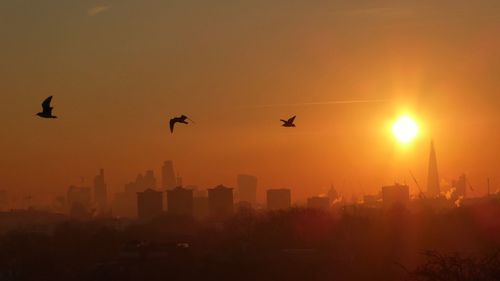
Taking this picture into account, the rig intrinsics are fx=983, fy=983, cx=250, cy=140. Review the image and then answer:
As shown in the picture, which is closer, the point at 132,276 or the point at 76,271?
the point at 132,276

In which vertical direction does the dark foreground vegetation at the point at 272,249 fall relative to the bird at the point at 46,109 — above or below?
below

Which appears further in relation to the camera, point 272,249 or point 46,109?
point 272,249

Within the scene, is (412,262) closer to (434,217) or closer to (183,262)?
(183,262)

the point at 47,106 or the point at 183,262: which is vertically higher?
the point at 47,106

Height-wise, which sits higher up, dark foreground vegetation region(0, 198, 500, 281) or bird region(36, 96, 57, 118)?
bird region(36, 96, 57, 118)

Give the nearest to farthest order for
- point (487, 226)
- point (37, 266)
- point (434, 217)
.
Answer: point (37, 266), point (487, 226), point (434, 217)

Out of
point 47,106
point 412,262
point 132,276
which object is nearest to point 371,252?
point 412,262

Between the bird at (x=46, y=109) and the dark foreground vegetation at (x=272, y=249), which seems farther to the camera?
the dark foreground vegetation at (x=272, y=249)

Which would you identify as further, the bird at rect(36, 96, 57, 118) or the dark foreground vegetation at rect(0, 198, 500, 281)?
the dark foreground vegetation at rect(0, 198, 500, 281)
